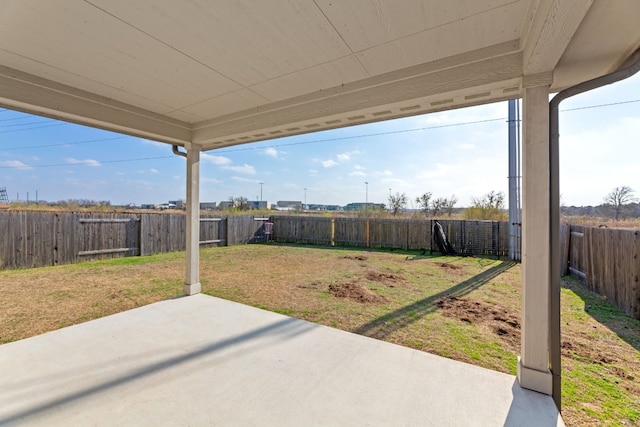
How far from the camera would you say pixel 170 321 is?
3.21 meters

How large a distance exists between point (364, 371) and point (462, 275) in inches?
181

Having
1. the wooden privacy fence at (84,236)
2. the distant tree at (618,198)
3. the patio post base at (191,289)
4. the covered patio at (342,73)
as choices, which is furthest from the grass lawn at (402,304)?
the distant tree at (618,198)

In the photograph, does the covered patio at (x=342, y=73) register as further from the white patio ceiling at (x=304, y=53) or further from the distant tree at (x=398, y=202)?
the distant tree at (x=398, y=202)

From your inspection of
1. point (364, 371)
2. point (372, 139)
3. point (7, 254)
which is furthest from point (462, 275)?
point (7, 254)

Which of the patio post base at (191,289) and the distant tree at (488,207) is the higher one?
the distant tree at (488,207)

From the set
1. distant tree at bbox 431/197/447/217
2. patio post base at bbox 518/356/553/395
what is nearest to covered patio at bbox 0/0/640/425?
patio post base at bbox 518/356/553/395

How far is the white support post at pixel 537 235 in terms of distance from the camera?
6.16 feet

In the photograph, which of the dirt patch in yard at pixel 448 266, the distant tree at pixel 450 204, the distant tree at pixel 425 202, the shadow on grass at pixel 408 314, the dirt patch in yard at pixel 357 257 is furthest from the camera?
the distant tree at pixel 425 202

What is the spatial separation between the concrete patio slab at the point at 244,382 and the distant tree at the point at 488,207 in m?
9.70

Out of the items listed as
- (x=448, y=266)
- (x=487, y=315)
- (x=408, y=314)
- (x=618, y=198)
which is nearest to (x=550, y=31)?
(x=408, y=314)

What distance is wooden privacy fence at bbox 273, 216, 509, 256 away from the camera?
8.62 metres

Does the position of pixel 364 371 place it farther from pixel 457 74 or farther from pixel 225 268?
pixel 225 268

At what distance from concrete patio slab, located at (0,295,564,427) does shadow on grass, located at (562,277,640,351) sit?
2.06 meters

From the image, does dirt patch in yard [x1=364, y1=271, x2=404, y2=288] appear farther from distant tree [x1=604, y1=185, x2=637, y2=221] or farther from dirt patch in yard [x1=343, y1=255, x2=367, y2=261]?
distant tree [x1=604, y1=185, x2=637, y2=221]
